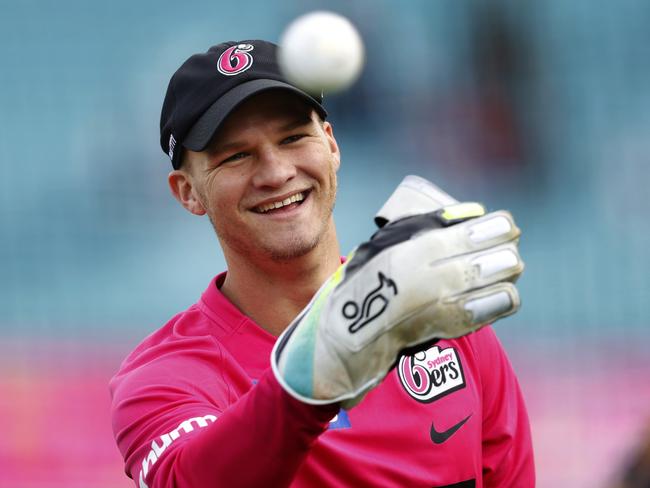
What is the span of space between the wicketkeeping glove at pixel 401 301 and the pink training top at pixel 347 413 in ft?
0.76

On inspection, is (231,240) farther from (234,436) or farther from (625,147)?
(625,147)

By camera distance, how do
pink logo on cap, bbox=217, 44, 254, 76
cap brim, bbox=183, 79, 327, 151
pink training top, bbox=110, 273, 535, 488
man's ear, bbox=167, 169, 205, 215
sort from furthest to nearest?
man's ear, bbox=167, 169, 205, 215 → pink logo on cap, bbox=217, 44, 254, 76 → cap brim, bbox=183, 79, 327, 151 → pink training top, bbox=110, 273, 535, 488

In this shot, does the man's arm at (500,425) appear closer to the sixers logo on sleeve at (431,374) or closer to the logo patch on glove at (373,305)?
the sixers logo on sleeve at (431,374)

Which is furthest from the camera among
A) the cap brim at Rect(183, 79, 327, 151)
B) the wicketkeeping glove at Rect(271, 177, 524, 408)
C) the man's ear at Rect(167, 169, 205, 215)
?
the man's ear at Rect(167, 169, 205, 215)

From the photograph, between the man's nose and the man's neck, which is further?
the man's neck

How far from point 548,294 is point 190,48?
120 inches

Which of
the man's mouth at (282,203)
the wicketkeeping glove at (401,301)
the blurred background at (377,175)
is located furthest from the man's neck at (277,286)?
the blurred background at (377,175)

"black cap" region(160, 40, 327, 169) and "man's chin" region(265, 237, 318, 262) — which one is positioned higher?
"black cap" region(160, 40, 327, 169)

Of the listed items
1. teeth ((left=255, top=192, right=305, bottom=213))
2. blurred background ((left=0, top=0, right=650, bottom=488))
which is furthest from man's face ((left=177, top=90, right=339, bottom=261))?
blurred background ((left=0, top=0, right=650, bottom=488))

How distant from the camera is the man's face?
2734 millimetres

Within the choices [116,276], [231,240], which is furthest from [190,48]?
[231,240]

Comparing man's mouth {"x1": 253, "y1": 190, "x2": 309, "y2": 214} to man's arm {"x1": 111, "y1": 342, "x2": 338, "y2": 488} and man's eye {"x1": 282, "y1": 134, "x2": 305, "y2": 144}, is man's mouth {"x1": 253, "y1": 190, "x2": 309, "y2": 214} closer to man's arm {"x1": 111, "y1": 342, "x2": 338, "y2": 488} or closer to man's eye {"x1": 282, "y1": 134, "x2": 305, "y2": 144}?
man's eye {"x1": 282, "y1": 134, "x2": 305, "y2": 144}

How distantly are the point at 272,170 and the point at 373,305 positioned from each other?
0.84m

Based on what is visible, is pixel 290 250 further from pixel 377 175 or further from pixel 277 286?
pixel 377 175
